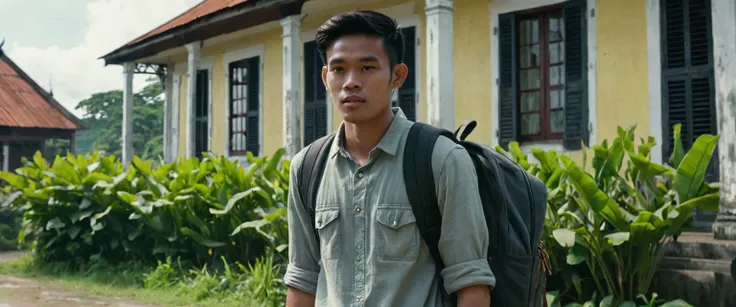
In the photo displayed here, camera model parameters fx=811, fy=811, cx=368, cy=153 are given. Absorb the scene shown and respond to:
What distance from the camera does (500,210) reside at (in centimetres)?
178

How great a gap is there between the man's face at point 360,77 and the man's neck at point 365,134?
2 centimetres

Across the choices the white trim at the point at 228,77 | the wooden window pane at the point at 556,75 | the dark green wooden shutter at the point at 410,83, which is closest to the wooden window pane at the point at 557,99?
the wooden window pane at the point at 556,75

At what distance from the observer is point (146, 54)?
15.4 m

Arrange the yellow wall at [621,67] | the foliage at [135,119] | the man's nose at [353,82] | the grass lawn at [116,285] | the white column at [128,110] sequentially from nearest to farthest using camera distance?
the man's nose at [353,82], the grass lawn at [116,285], the yellow wall at [621,67], the white column at [128,110], the foliage at [135,119]

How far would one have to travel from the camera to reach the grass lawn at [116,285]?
749cm

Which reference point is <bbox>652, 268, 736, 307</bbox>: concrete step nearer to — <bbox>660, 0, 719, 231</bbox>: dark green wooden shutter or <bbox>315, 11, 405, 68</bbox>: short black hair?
<bbox>660, 0, 719, 231</bbox>: dark green wooden shutter

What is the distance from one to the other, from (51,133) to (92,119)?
1278 inches

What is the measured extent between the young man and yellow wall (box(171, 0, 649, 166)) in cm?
692

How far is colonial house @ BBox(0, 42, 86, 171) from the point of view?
21.0m

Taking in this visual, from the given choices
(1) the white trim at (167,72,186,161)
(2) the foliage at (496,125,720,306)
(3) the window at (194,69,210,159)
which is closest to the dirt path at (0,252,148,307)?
(2) the foliage at (496,125,720,306)

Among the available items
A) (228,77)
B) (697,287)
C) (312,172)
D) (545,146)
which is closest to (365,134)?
(312,172)

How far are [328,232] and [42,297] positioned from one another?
23.4 ft

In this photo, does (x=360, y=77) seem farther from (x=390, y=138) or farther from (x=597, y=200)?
(x=597, y=200)

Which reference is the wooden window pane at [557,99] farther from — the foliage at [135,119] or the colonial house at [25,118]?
the foliage at [135,119]
